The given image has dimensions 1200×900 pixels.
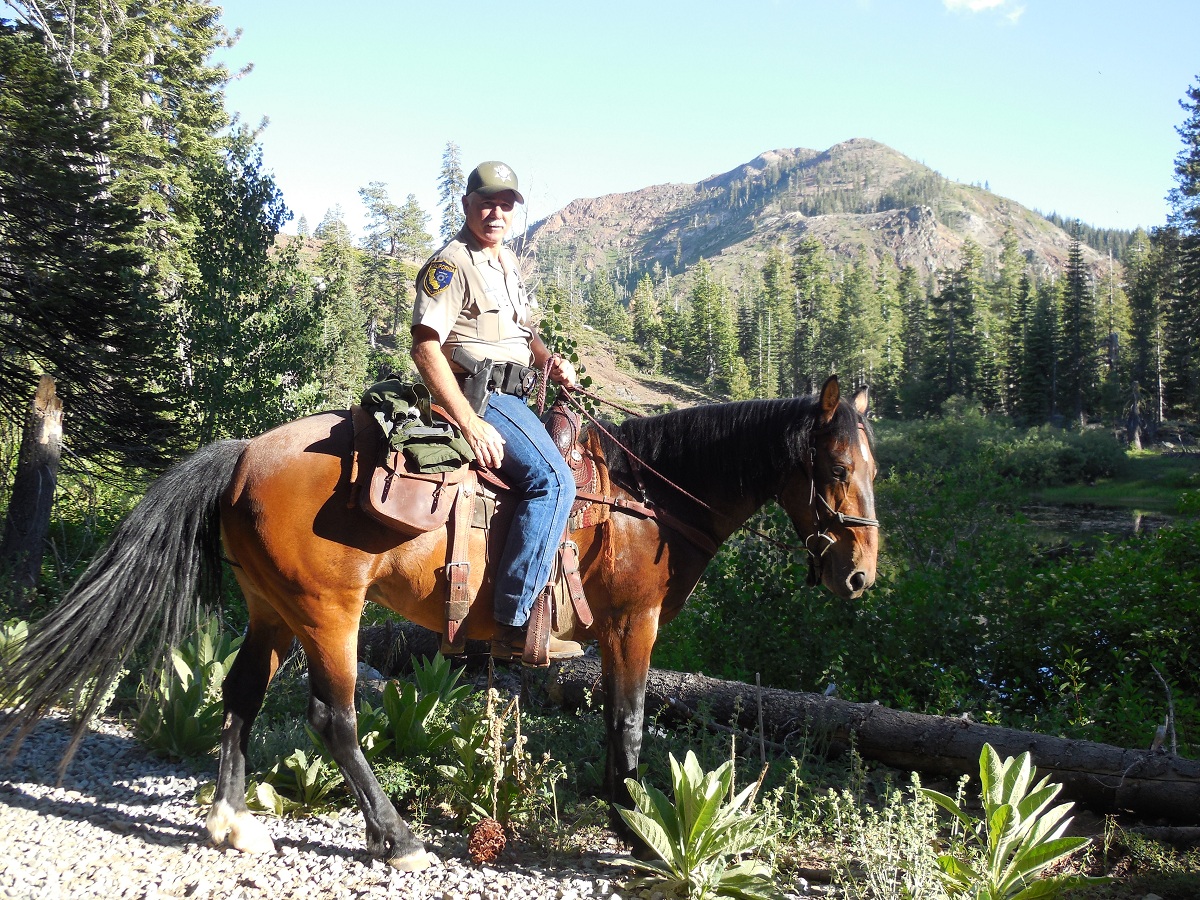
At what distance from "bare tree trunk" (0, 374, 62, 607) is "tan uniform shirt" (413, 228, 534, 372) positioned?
7.20m

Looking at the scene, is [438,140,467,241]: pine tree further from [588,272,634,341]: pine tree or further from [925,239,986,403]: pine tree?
[925,239,986,403]: pine tree

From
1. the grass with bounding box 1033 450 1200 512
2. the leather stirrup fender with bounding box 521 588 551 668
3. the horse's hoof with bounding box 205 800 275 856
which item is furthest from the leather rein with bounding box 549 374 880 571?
the grass with bounding box 1033 450 1200 512

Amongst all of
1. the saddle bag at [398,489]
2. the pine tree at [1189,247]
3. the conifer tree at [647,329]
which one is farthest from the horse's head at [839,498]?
the conifer tree at [647,329]

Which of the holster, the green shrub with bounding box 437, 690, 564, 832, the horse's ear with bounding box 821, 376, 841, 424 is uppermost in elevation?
the holster

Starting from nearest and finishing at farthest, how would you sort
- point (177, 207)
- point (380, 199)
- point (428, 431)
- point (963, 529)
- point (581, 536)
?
point (428, 431), point (581, 536), point (963, 529), point (177, 207), point (380, 199)

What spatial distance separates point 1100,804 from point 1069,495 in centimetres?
3615

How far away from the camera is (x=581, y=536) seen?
4.05 metres

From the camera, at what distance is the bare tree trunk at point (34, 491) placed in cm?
865

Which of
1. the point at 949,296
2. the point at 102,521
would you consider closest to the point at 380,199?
the point at 949,296

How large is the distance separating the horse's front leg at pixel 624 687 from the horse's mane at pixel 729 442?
80 centimetres

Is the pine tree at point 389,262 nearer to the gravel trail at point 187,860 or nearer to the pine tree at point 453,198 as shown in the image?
the pine tree at point 453,198

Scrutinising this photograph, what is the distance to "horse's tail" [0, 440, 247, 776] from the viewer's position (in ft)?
12.4

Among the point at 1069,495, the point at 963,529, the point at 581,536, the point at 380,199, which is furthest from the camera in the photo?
the point at 380,199

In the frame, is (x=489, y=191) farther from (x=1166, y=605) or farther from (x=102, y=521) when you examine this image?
(x=102, y=521)
